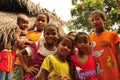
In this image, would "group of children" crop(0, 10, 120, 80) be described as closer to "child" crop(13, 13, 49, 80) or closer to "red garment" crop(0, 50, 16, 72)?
"child" crop(13, 13, 49, 80)

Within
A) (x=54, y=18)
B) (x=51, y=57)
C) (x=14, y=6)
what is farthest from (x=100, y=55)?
(x=14, y=6)

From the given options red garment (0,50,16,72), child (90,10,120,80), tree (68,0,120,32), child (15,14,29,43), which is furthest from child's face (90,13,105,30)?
tree (68,0,120,32)

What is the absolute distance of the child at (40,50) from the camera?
4.04 m

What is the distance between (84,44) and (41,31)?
81 centimetres

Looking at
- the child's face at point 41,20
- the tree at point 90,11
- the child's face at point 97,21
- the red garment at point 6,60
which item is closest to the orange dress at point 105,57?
the child's face at point 97,21

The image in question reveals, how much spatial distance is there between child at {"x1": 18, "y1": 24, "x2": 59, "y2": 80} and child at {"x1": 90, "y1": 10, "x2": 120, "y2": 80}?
0.62 meters

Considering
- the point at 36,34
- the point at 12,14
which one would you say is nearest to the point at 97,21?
the point at 36,34

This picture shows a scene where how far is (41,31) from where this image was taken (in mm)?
4652

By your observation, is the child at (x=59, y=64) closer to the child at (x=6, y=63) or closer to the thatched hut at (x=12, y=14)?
the thatched hut at (x=12, y=14)

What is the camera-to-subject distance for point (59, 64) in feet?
12.8

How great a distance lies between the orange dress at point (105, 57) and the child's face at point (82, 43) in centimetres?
32

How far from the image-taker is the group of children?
3.91 metres

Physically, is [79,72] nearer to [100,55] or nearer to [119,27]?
[100,55]

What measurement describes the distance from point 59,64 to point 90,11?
1480 centimetres
